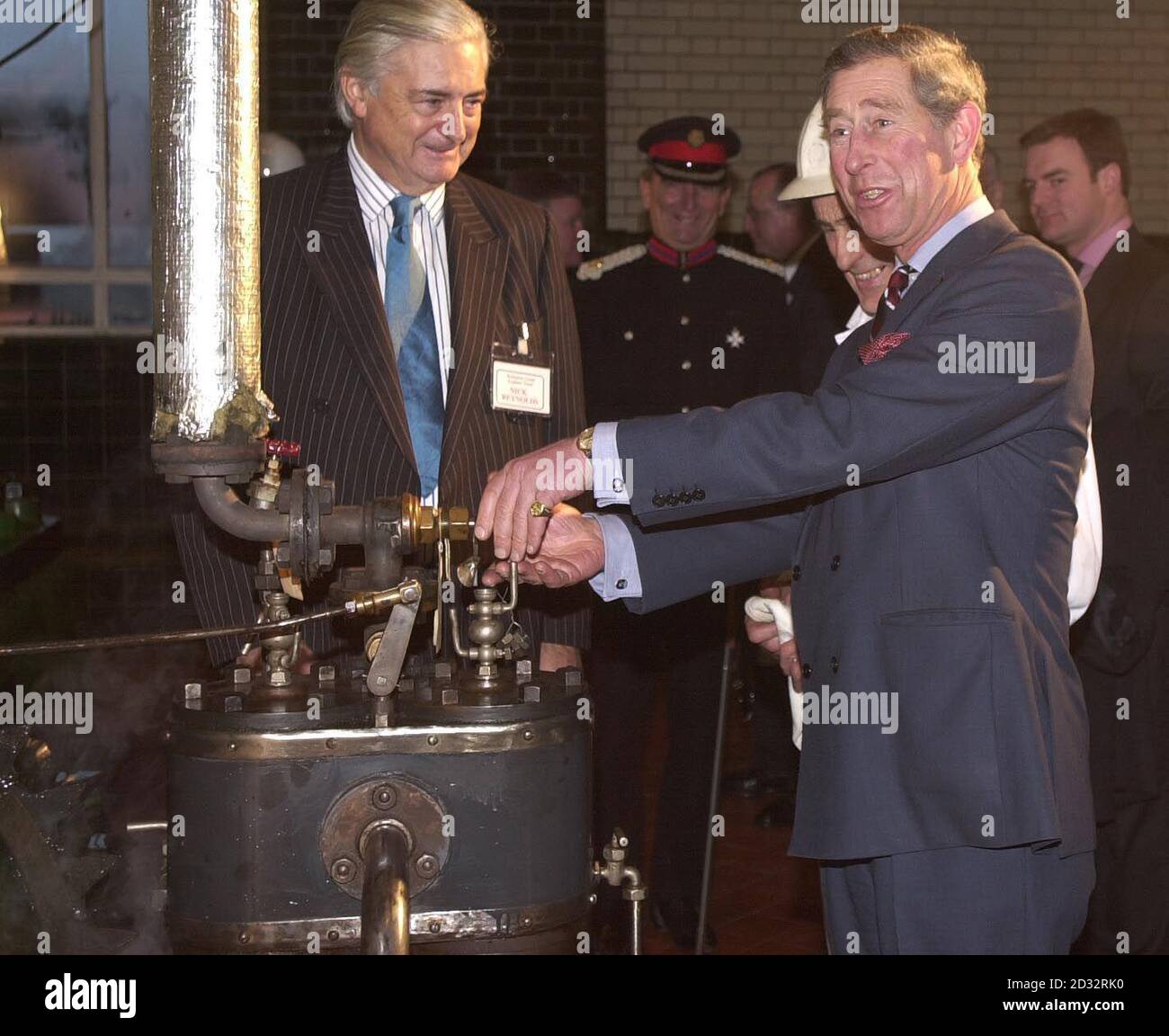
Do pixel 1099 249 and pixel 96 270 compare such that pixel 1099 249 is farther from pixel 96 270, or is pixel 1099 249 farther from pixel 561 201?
pixel 96 270

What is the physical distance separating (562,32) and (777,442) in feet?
20.8

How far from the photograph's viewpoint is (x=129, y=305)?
7.67m

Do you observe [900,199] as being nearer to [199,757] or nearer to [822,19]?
[199,757]

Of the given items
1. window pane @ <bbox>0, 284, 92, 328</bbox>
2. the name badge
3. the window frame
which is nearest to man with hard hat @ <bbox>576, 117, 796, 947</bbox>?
the name badge

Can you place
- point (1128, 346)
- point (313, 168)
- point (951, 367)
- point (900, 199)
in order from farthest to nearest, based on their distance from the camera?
point (1128, 346) < point (313, 168) < point (900, 199) < point (951, 367)

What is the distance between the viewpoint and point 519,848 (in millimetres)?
1518

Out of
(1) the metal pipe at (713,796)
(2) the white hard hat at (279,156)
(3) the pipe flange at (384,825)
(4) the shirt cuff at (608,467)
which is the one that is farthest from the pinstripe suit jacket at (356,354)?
(2) the white hard hat at (279,156)

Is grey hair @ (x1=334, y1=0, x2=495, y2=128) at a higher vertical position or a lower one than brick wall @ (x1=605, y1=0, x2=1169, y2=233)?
lower

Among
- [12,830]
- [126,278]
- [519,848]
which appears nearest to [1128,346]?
[519,848]

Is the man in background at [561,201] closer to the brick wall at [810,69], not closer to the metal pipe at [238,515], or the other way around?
the brick wall at [810,69]

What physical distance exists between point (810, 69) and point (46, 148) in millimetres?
3981

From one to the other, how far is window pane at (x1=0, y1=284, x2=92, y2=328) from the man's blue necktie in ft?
17.3

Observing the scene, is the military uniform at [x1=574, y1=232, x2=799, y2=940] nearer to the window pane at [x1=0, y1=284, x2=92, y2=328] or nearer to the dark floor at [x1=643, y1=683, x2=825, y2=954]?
the dark floor at [x1=643, y1=683, x2=825, y2=954]

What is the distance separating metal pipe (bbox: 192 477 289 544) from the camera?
1543 mm
